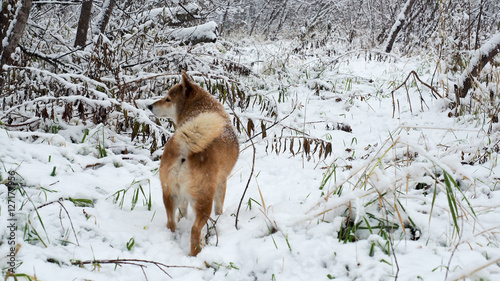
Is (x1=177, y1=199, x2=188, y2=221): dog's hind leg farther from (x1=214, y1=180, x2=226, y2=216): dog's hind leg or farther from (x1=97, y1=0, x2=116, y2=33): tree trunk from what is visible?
(x1=97, y1=0, x2=116, y2=33): tree trunk

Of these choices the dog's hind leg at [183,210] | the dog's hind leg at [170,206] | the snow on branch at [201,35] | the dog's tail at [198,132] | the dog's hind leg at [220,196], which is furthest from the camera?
the snow on branch at [201,35]

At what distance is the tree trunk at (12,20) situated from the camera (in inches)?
122

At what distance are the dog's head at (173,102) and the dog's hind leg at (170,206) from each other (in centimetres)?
98

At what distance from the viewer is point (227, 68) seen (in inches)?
240

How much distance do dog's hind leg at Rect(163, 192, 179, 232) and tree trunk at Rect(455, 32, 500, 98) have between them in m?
3.87

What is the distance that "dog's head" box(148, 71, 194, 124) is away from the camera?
3002 millimetres

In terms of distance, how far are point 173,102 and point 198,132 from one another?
1.09 m

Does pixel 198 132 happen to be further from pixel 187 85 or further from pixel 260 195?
pixel 187 85

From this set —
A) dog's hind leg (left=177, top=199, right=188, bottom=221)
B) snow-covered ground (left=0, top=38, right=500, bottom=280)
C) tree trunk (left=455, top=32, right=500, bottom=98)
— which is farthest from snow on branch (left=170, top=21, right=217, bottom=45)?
dog's hind leg (left=177, top=199, right=188, bottom=221)

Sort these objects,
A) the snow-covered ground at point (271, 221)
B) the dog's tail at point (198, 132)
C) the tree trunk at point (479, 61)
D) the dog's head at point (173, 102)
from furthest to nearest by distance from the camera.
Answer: the tree trunk at point (479, 61), the dog's head at point (173, 102), the dog's tail at point (198, 132), the snow-covered ground at point (271, 221)

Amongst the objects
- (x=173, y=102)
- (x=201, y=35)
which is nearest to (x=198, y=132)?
(x=173, y=102)

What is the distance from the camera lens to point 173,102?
3.10 metres

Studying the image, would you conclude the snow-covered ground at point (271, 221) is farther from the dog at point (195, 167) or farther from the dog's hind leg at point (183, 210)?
the dog at point (195, 167)

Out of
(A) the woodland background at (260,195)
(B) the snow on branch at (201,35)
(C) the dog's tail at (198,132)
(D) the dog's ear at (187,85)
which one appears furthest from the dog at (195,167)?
(B) the snow on branch at (201,35)
